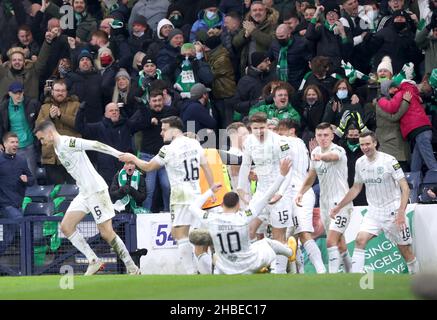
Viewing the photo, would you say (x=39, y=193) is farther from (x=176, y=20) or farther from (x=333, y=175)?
(x=333, y=175)

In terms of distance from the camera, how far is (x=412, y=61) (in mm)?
26203

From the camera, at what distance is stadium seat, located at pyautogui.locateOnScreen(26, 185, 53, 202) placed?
26.9 m

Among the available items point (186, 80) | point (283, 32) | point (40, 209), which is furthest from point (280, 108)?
point (40, 209)

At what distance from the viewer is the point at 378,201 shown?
22.6 metres

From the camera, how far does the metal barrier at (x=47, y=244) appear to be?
81.5 ft

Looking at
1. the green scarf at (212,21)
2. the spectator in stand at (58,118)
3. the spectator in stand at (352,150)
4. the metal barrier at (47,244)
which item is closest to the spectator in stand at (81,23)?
the spectator in stand at (58,118)

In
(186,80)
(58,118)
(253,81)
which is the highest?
(186,80)

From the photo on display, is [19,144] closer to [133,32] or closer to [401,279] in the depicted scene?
[133,32]

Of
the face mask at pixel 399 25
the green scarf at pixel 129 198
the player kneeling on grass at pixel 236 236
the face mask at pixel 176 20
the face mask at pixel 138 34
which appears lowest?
the player kneeling on grass at pixel 236 236

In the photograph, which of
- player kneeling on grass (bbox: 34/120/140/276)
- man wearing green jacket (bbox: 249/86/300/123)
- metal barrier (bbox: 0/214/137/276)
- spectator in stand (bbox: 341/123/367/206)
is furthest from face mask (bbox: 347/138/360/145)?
player kneeling on grass (bbox: 34/120/140/276)

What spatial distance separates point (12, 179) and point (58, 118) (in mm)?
1763

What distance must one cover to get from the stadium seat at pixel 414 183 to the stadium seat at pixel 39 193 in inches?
261

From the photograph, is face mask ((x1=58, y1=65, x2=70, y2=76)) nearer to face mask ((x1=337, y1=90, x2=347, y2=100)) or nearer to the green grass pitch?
face mask ((x1=337, y1=90, x2=347, y2=100))

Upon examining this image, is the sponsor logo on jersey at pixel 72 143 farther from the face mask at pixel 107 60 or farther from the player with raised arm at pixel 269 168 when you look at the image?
the face mask at pixel 107 60
